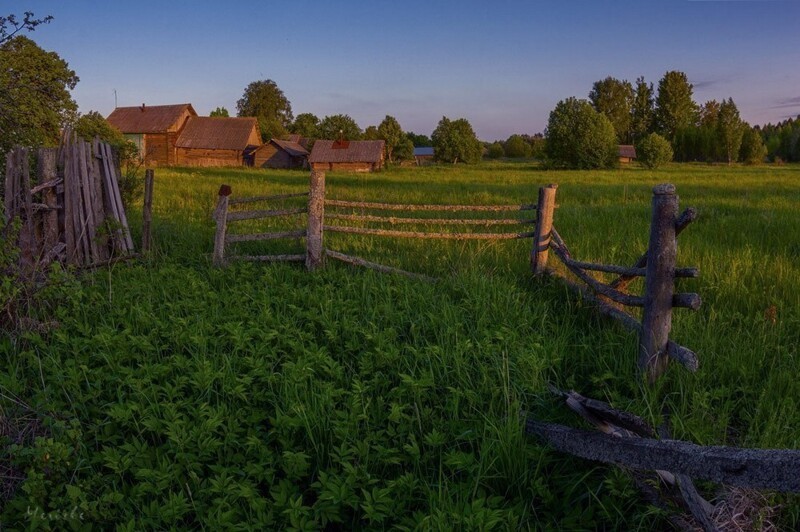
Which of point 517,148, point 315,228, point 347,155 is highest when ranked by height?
point 517,148

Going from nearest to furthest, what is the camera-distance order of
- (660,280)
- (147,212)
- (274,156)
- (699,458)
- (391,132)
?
(699,458) → (660,280) → (147,212) → (274,156) → (391,132)

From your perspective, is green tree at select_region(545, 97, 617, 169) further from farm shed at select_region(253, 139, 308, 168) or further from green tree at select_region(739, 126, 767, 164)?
green tree at select_region(739, 126, 767, 164)

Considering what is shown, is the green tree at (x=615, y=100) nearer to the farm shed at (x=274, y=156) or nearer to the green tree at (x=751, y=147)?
the green tree at (x=751, y=147)

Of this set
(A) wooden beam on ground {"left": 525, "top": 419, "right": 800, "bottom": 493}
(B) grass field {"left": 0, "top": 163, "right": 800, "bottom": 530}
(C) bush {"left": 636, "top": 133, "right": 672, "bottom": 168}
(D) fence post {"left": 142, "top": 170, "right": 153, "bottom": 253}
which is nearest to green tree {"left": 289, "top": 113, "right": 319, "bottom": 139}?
(C) bush {"left": 636, "top": 133, "right": 672, "bottom": 168}

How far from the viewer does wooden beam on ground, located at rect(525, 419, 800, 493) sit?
2.14m

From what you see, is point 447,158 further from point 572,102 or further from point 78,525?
point 78,525

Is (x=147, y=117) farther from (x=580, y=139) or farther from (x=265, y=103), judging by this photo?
(x=580, y=139)

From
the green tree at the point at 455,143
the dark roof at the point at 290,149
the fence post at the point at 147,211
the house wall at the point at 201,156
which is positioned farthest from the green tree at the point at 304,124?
the fence post at the point at 147,211

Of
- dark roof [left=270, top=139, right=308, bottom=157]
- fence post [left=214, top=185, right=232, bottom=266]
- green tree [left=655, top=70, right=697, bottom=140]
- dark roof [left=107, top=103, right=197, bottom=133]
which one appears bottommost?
fence post [left=214, top=185, right=232, bottom=266]

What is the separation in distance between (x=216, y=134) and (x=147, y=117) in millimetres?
7690

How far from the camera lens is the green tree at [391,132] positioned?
80.9 metres

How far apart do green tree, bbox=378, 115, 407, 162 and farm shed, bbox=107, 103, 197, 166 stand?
3049 cm

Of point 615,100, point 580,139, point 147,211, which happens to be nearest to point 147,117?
point 580,139

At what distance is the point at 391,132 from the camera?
8331 cm
